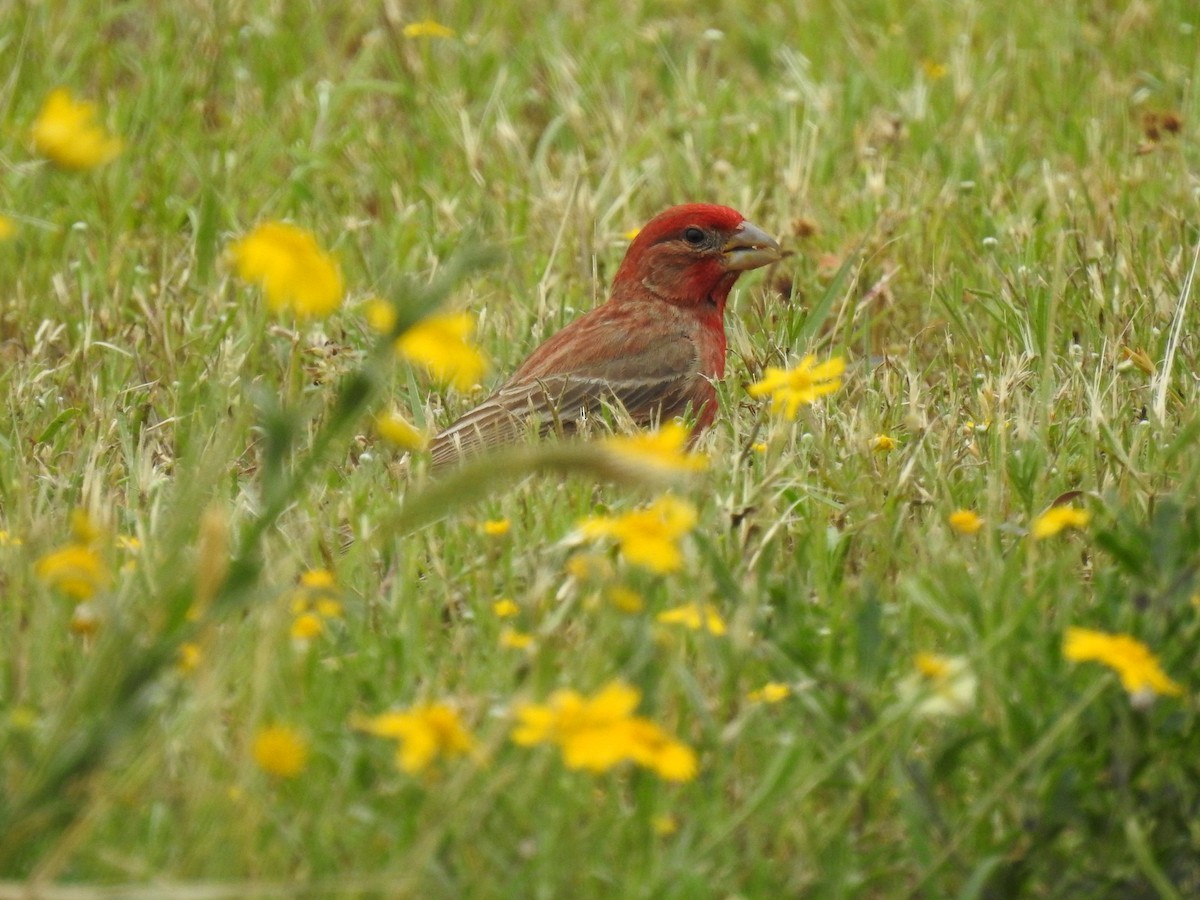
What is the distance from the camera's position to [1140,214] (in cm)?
542

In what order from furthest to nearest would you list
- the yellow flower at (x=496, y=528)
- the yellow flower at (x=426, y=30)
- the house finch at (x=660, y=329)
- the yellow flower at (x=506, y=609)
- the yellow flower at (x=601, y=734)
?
the yellow flower at (x=426, y=30)
the house finch at (x=660, y=329)
the yellow flower at (x=496, y=528)
the yellow flower at (x=506, y=609)
the yellow flower at (x=601, y=734)

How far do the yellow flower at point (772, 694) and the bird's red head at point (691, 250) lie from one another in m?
2.60

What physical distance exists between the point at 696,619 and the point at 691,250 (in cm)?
264

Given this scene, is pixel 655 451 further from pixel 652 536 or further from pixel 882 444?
pixel 882 444

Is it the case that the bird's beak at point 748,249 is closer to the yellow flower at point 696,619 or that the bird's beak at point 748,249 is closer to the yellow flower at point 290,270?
the yellow flower at point 696,619

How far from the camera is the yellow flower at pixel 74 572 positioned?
2.41 metres

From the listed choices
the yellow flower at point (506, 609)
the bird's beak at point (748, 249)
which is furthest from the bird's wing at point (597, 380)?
the yellow flower at point (506, 609)

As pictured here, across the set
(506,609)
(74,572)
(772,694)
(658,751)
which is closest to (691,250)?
(506,609)

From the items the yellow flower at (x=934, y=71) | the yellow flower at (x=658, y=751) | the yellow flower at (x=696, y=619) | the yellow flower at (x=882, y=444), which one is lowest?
the yellow flower at (x=934, y=71)

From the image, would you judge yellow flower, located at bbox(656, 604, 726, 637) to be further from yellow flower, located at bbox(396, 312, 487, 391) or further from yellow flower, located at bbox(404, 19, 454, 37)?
yellow flower, located at bbox(404, 19, 454, 37)

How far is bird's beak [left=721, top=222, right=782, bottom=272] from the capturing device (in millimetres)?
5160

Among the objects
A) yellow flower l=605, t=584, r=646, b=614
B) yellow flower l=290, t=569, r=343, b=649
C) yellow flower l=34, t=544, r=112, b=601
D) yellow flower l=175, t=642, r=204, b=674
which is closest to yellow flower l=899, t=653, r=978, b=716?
yellow flower l=605, t=584, r=646, b=614

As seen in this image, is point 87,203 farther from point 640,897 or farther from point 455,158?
point 640,897

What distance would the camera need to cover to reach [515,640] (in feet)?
8.60
